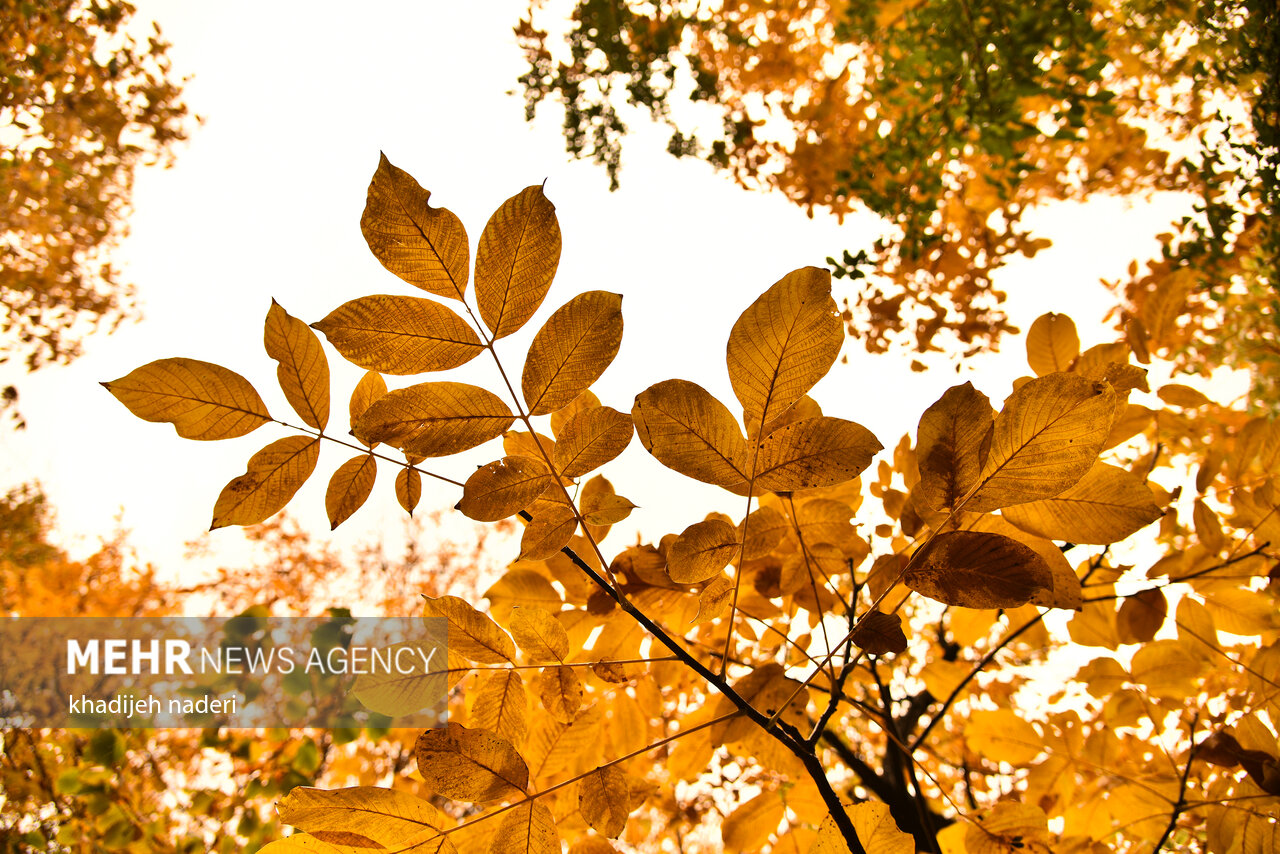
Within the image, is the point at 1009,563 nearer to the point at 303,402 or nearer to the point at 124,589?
the point at 303,402

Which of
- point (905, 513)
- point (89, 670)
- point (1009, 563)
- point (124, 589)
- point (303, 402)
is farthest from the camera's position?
point (124, 589)

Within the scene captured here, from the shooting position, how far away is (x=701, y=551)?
0.42m

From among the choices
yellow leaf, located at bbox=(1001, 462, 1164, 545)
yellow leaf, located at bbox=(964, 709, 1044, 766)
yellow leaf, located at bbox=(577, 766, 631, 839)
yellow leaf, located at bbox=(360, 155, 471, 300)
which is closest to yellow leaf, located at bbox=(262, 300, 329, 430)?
yellow leaf, located at bbox=(360, 155, 471, 300)

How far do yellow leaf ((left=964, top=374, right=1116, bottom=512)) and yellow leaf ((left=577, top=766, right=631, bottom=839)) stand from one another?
1.05 feet

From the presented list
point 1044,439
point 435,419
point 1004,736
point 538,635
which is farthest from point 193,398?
point 1004,736

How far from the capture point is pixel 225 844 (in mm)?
1856

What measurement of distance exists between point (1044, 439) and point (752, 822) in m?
0.60

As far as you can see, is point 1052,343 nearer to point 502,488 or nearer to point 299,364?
point 502,488

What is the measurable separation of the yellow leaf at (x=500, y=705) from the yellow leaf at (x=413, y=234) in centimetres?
28

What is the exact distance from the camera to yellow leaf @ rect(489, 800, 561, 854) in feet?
1.36

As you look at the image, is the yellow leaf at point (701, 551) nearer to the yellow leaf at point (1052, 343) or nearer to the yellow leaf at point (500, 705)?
the yellow leaf at point (500, 705)

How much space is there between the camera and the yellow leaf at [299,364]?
16.3 inches

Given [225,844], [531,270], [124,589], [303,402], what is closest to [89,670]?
[124,589]

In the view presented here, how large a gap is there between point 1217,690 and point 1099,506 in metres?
1.16
